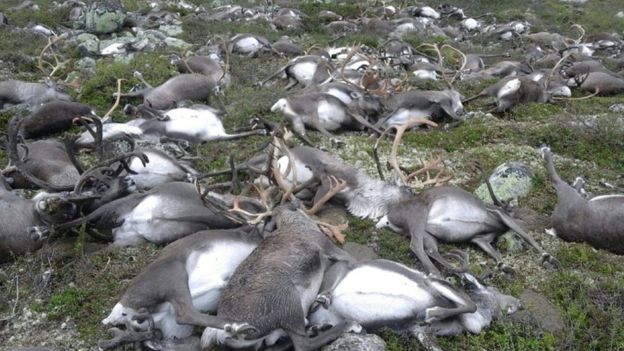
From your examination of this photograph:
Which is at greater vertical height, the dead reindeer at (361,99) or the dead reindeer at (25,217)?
the dead reindeer at (25,217)

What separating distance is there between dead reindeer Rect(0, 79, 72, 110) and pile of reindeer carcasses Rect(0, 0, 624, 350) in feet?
0.08

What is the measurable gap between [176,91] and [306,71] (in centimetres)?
244

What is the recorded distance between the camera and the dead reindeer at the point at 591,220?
5586 mm

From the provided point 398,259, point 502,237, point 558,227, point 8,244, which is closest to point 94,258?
point 8,244

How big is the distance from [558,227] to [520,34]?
42.8ft

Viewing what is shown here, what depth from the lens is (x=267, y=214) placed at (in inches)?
201

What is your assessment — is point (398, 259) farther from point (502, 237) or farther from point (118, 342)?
point (118, 342)

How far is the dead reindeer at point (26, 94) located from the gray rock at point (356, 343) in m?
6.40

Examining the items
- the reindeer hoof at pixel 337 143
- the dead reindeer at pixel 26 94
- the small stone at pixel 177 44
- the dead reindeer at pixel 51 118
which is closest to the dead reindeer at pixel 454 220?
the reindeer hoof at pixel 337 143

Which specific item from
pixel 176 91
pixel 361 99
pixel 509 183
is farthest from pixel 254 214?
pixel 176 91

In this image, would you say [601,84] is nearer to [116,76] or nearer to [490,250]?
[490,250]

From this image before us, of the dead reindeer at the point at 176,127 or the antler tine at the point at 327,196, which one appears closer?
the antler tine at the point at 327,196

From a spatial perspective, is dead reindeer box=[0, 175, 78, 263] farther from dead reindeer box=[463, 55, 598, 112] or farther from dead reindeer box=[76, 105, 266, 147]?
dead reindeer box=[463, 55, 598, 112]

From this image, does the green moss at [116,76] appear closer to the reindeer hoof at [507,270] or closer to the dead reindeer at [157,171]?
the dead reindeer at [157,171]
